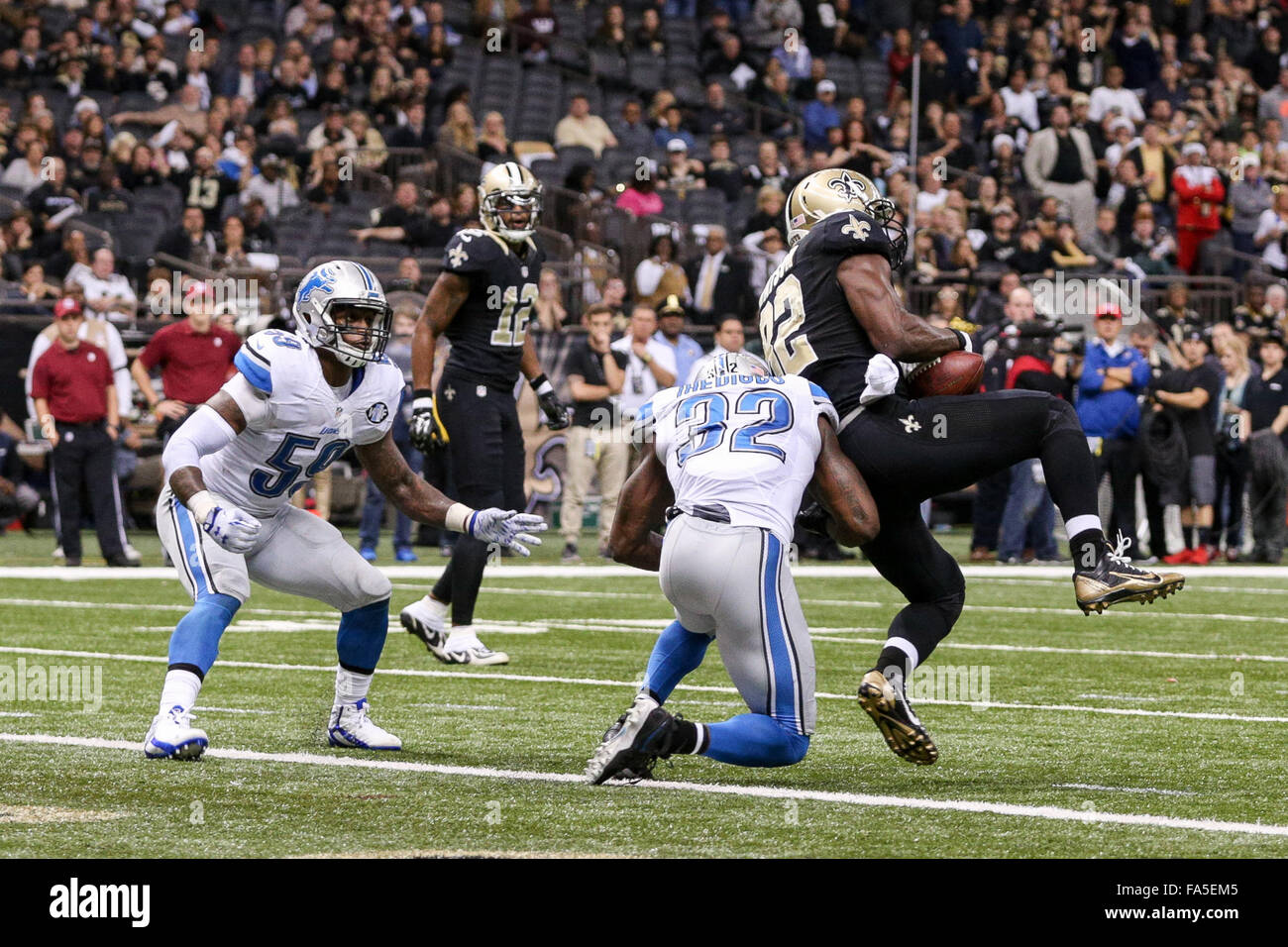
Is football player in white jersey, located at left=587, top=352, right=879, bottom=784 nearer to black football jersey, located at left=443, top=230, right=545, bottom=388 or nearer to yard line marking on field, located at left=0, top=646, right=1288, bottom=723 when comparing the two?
yard line marking on field, located at left=0, top=646, right=1288, bottom=723

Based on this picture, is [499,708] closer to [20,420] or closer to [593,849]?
[593,849]

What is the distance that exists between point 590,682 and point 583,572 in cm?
540

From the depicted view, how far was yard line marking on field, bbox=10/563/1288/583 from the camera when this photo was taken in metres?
12.1

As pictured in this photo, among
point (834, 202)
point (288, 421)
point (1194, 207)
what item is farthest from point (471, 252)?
point (1194, 207)

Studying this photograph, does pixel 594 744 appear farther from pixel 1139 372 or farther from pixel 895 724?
pixel 1139 372

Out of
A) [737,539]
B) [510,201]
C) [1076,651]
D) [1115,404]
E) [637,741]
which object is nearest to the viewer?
[637,741]

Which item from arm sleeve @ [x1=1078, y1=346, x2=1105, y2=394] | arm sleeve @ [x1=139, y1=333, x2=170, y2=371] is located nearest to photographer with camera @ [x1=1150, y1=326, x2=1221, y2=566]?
arm sleeve @ [x1=1078, y1=346, x2=1105, y2=394]

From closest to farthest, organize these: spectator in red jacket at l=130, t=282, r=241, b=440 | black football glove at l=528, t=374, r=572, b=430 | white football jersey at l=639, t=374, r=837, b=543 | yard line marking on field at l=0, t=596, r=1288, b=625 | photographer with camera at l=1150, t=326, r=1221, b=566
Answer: white football jersey at l=639, t=374, r=837, b=543
black football glove at l=528, t=374, r=572, b=430
yard line marking on field at l=0, t=596, r=1288, b=625
spectator in red jacket at l=130, t=282, r=241, b=440
photographer with camera at l=1150, t=326, r=1221, b=566

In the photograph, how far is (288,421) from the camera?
5754 millimetres

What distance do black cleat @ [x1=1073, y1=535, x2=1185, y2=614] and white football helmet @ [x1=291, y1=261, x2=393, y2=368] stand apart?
2067 mm

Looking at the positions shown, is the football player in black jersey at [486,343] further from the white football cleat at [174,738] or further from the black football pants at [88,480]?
the black football pants at [88,480]

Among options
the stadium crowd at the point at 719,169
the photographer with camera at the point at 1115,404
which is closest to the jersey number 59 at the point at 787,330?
the stadium crowd at the point at 719,169

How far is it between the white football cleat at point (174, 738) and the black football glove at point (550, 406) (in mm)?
3325

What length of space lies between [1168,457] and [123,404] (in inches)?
285
